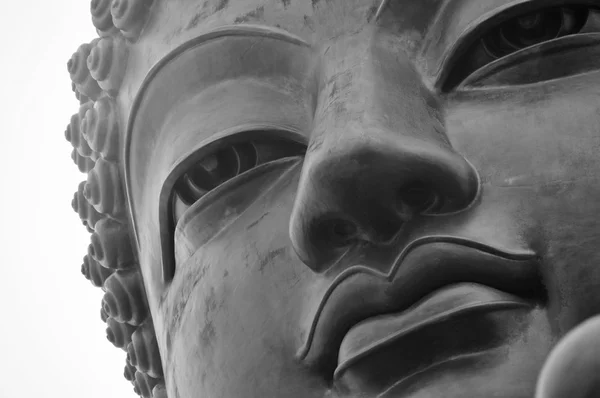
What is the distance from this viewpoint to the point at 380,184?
6.60 ft

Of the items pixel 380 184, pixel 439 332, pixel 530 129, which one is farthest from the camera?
pixel 530 129

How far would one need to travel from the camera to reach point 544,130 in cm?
210

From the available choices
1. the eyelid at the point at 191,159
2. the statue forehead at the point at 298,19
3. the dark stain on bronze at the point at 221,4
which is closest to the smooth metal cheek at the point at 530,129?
the statue forehead at the point at 298,19

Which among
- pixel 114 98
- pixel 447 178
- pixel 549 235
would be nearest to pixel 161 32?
pixel 114 98

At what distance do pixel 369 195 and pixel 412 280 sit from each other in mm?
209

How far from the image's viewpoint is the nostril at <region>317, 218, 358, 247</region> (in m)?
2.07

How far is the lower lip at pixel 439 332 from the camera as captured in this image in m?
1.87

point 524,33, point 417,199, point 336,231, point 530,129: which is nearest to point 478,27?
point 524,33

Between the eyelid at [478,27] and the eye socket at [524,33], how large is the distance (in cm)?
2

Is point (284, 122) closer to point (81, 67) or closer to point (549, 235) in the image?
point (549, 235)

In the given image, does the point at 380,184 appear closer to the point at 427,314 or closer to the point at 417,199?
the point at 417,199

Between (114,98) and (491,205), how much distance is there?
5.48 ft

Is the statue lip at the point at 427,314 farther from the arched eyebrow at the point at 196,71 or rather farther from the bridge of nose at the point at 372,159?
the arched eyebrow at the point at 196,71

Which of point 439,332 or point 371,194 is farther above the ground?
point 371,194
